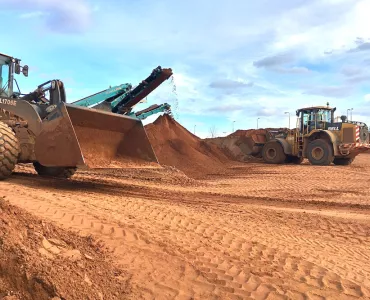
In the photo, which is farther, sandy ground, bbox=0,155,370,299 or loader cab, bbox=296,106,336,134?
loader cab, bbox=296,106,336,134

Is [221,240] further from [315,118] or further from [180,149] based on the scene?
[315,118]

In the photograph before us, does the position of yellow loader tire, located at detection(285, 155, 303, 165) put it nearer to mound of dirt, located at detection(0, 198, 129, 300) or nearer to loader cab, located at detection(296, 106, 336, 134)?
loader cab, located at detection(296, 106, 336, 134)

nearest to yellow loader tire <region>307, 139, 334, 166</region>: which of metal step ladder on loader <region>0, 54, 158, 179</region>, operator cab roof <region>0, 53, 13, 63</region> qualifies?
metal step ladder on loader <region>0, 54, 158, 179</region>

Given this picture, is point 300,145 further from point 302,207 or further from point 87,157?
point 87,157

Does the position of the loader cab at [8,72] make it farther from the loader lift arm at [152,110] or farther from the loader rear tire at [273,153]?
the loader rear tire at [273,153]

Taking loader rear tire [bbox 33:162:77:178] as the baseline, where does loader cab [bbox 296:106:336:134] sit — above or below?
above

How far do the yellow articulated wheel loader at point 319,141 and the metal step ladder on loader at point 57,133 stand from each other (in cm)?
1312

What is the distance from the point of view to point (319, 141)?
19.5 m

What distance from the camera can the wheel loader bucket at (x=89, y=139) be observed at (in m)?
7.20

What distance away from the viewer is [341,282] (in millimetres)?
3602

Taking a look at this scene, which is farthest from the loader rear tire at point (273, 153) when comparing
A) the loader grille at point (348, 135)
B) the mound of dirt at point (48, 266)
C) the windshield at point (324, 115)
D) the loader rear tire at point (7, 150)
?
the mound of dirt at point (48, 266)

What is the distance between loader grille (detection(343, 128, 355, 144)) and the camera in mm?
18734

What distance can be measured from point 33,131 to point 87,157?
4.99 ft

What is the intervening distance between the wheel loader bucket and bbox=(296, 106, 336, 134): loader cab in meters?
13.8
